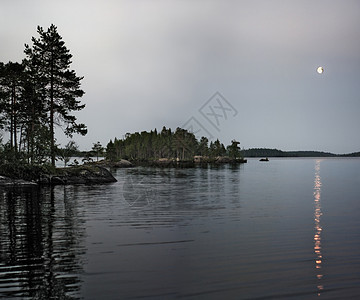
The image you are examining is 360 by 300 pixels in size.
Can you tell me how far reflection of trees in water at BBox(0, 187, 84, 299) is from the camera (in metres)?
7.35

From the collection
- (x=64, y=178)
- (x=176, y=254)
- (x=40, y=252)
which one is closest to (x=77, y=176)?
(x=64, y=178)

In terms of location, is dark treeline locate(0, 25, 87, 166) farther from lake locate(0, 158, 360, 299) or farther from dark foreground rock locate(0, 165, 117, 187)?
lake locate(0, 158, 360, 299)

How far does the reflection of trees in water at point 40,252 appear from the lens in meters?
7.35

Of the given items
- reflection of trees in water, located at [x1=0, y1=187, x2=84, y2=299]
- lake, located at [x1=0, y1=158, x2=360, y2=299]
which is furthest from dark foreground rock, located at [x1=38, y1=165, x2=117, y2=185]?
lake, located at [x1=0, y1=158, x2=360, y2=299]

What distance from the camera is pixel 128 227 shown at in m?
15.1

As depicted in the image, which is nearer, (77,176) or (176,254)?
(176,254)

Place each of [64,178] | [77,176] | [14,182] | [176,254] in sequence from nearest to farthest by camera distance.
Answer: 1. [176,254]
2. [14,182]
3. [64,178]
4. [77,176]

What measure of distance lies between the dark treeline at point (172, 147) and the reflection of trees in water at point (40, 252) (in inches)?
5574

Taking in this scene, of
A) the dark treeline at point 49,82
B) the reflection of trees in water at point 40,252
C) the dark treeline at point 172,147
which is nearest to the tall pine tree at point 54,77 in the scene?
the dark treeline at point 49,82

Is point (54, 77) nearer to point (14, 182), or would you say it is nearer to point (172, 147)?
point (14, 182)

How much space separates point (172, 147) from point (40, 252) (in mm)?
156207

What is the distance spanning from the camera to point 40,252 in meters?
10.4

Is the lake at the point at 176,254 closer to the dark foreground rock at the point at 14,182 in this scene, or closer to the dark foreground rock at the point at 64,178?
the dark foreground rock at the point at 14,182

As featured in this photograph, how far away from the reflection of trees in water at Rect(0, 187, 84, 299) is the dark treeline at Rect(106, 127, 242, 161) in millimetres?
141568
